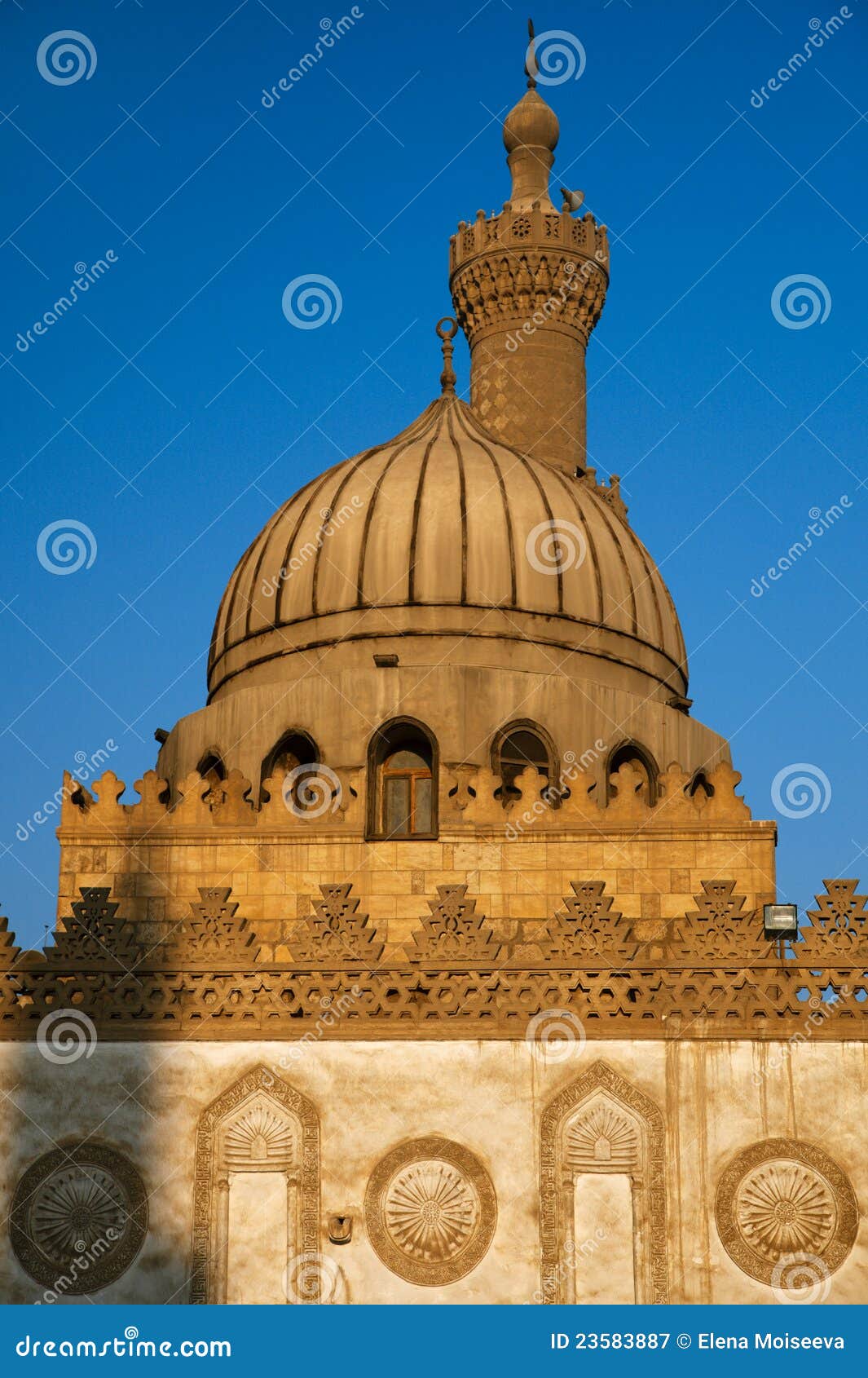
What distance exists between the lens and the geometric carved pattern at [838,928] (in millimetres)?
17000

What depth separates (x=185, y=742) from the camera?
22.5 meters

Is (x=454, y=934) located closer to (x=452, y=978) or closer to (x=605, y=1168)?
(x=452, y=978)

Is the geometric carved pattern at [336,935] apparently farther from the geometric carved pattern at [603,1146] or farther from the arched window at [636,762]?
the arched window at [636,762]

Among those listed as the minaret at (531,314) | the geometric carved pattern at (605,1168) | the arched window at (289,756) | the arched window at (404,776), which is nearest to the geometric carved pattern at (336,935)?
the geometric carved pattern at (605,1168)

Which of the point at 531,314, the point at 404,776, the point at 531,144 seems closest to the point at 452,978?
the point at 404,776

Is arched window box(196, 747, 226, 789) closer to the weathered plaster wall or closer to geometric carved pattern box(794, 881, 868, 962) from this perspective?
the weathered plaster wall

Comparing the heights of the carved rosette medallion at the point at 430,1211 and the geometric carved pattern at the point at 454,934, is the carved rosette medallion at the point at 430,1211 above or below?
below

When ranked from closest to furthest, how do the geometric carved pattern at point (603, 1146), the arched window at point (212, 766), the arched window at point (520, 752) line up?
1. the geometric carved pattern at point (603, 1146)
2. the arched window at point (520, 752)
3. the arched window at point (212, 766)

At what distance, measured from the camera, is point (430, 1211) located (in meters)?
16.5

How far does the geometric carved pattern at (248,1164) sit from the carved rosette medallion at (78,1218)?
0.48 m

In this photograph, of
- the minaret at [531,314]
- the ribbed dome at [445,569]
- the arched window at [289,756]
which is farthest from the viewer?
the minaret at [531,314]

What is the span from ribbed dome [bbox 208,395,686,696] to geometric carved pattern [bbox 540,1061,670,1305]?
21.7 feet

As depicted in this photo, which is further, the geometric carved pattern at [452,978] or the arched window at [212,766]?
the arched window at [212,766]

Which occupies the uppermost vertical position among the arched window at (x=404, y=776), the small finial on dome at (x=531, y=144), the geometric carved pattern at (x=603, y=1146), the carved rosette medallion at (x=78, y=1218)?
the small finial on dome at (x=531, y=144)
